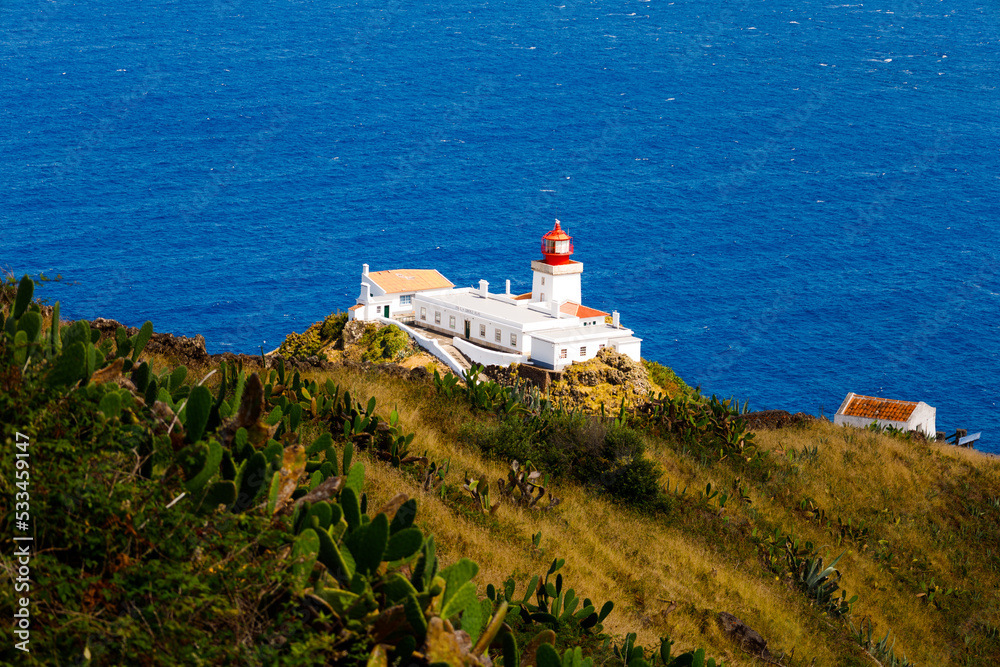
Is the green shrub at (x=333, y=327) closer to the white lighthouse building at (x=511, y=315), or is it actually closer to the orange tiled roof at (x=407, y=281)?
the white lighthouse building at (x=511, y=315)

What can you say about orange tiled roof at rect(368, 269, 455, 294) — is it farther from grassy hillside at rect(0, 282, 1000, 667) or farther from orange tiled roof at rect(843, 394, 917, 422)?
grassy hillside at rect(0, 282, 1000, 667)

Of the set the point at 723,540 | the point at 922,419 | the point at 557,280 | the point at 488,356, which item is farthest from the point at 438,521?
the point at 557,280

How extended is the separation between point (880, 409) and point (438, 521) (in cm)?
4152

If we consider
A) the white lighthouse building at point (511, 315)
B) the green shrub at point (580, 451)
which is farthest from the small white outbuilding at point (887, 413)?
the green shrub at point (580, 451)

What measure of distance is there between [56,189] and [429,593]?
145 metres

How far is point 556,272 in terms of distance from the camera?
7138 cm

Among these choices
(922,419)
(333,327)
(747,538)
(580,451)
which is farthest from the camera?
(333,327)

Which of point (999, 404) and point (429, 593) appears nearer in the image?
point (429, 593)

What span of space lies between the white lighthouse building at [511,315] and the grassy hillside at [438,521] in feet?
133

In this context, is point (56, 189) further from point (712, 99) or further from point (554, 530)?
point (554, 530)

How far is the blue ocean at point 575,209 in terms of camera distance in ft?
313

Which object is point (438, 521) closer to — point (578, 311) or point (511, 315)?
point (511, 315)

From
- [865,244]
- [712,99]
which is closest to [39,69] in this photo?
[712,99]

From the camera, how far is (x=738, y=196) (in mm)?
148125
